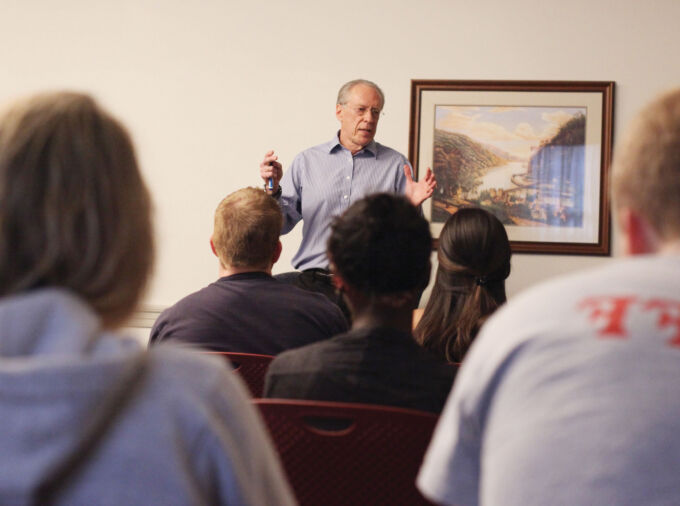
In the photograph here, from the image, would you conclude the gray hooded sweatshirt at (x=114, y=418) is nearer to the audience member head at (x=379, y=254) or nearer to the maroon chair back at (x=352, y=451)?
the maroon chair back at (x=352, y=451)

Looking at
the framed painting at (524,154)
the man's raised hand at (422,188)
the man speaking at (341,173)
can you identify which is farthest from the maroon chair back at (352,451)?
the framed painting at (524,154)

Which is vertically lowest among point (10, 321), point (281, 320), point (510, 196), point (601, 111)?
point (281, 320)

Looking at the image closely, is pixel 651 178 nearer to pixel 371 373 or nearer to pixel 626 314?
pixel 626 314

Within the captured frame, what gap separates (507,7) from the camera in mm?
4270

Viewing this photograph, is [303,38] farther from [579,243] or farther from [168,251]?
[579,243]

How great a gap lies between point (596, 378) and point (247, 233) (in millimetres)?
1672

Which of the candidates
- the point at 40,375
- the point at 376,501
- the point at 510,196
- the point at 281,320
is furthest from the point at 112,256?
the point at 510,196

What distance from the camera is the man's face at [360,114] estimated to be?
3.86 meters

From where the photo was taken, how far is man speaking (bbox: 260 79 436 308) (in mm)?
3881

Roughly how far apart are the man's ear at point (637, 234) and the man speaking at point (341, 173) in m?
2.90

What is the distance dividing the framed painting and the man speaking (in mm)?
423

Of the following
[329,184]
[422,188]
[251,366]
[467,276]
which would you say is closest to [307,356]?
[251,366]

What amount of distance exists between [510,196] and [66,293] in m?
3.70

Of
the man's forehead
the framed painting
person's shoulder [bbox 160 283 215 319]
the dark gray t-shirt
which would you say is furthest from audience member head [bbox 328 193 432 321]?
the framed painting
